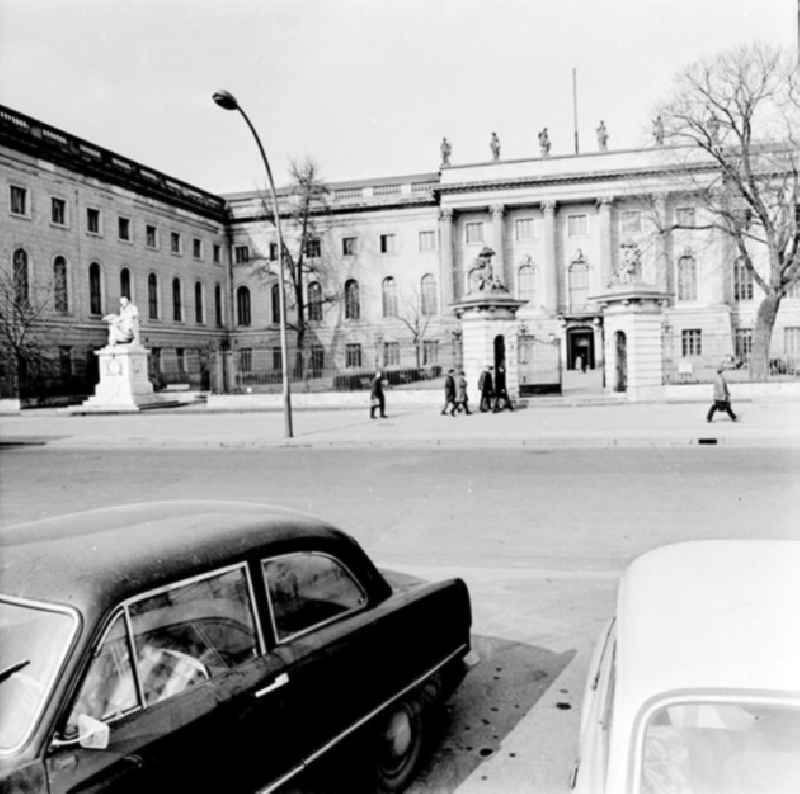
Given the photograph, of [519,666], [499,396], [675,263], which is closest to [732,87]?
[499,396]

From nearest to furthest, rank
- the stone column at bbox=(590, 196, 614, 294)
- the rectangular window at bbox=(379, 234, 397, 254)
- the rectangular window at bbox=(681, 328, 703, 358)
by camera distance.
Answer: the rectangular window at bbox=(681, 328, 703, 358)
the stone column at bbox=(590, 196, 614, 294)
the rectangular window at bbox=(379, 234, 397, 254)

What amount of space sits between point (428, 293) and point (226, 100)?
4334 cm

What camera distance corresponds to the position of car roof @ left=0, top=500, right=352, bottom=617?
253cm

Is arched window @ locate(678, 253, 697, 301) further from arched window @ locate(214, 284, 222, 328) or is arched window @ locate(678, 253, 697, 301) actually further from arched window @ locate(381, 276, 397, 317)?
arched window @ locate(214, 284, 222, 328)

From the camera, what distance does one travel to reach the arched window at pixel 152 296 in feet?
162

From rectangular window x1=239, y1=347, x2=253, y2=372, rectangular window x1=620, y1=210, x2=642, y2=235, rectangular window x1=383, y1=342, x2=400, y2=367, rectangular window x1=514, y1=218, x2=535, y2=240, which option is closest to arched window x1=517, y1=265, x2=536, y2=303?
rectangular window x1=514, y1=218, x2=535, y2=240

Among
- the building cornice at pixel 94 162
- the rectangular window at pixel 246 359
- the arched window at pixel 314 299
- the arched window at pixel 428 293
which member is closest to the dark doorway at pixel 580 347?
the arched window at pixel 428 293

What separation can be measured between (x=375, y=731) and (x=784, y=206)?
31.7 meters

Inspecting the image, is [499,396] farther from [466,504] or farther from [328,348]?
[328,348]

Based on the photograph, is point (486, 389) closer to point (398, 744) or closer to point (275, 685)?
point (398, 744)

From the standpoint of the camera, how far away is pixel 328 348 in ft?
195

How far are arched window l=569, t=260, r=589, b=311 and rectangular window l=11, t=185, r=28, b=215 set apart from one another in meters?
35.7

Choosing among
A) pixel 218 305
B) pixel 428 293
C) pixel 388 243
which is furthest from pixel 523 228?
pixel 218 305

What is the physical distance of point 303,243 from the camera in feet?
182
